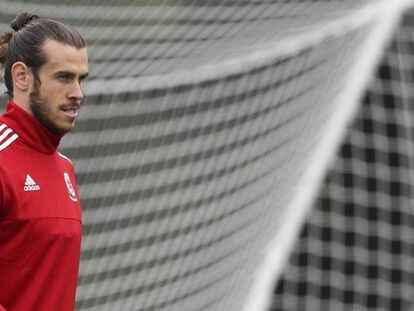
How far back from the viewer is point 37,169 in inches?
68.2

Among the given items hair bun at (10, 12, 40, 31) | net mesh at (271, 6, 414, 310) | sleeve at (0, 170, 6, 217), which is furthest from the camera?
net mesh at (271, 6, 414, 310)

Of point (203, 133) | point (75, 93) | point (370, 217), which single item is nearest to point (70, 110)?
point (75, 93)

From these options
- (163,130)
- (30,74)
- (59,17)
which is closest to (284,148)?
(163,130)

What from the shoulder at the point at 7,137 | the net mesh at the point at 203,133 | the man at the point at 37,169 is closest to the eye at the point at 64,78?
the man at the point at 37,169

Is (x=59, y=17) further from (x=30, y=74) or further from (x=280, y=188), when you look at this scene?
(x=30, y=74)

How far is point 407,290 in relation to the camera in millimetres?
5363

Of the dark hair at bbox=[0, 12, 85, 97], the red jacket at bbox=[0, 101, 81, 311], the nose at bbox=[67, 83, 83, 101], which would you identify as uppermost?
the dark hair at bbox=[0, 12, 85, 97]

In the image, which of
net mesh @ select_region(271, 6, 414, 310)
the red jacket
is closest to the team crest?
the red jacket

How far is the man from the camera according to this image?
5.47 feet

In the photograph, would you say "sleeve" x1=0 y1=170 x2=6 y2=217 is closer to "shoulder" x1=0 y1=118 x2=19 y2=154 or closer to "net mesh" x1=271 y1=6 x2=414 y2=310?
"shoulder" x1=0 y1=118 x2=19 y2=154

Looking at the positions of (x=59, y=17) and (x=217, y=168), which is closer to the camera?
(x=59, y=17)

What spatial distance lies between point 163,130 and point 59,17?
0.83 meters

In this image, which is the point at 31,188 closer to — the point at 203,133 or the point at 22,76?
the point at 22,76

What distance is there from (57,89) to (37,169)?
13 centimetres
